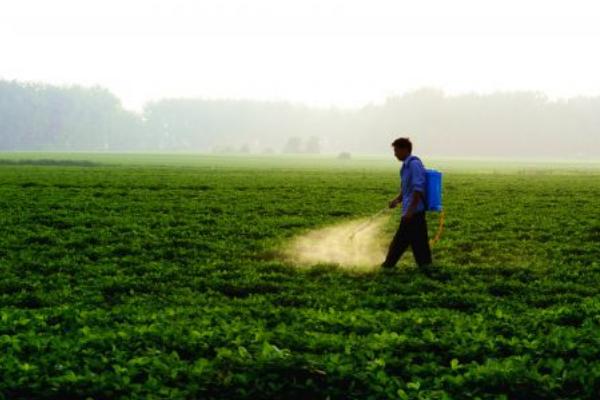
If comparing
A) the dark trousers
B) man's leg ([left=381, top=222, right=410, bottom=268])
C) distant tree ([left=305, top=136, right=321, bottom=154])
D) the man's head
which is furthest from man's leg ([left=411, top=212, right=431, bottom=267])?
distant tree ([left=305, top=136, right=321, bottom=154])

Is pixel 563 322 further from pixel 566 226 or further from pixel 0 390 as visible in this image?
pixel 566 226

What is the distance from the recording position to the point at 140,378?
717cm

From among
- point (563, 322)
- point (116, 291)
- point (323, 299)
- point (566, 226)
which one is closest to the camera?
point (563, 322)

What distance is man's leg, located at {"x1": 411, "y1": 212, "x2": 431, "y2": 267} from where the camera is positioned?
13.3 m

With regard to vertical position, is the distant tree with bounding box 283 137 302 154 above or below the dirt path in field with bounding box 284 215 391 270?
above

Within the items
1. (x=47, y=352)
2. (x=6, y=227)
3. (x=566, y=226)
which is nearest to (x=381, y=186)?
(x=566, y=226)

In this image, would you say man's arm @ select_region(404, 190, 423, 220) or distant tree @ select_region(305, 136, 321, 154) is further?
distant tree @ select_region(305, 136, 321, 154)

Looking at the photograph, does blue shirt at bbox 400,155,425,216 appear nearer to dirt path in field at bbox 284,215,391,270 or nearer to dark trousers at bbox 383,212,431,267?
dark trousers at bbox 383,212,431,267

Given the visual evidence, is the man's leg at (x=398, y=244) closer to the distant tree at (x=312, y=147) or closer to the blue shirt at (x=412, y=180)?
the blue shirt at (x=412, y=180)

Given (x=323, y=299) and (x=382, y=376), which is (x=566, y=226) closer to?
(x=323, y=299)

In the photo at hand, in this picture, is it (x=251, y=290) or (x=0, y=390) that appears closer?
(x=0, y=390)

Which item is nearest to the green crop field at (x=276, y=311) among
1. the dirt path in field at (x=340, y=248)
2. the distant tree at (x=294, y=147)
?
the dirt path in field at (x=340, y=248)

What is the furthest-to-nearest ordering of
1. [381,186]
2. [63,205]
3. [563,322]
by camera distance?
[381,186] → [63,205] → [563,322]

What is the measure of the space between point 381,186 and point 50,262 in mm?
27251
